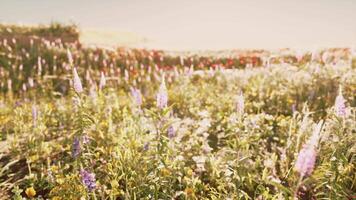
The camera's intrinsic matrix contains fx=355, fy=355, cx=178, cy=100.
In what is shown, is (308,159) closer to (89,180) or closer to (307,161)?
(307,161)

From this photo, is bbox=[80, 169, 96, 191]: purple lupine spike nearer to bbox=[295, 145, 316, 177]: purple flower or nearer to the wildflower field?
the wildflower field

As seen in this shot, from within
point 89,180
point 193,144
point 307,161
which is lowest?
point 193,144

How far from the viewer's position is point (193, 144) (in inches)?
169

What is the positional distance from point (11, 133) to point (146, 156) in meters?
3.17

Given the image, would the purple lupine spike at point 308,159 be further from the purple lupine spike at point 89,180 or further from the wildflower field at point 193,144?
the purple lupine spike at point 89,180

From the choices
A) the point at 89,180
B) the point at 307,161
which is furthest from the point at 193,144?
the point at 307,161

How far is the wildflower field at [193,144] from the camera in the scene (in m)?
3.09

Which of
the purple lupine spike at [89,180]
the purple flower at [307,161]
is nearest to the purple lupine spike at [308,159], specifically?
the purple flower at [307,161]

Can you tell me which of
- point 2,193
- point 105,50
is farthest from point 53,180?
point 105,50

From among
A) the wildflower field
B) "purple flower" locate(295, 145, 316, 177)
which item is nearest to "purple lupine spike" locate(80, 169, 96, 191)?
the wildflower field

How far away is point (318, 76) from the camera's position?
6543 millimetres

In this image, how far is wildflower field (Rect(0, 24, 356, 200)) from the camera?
122 inches

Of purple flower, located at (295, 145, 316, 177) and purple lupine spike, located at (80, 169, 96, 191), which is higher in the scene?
purple flower, located at (295, 145, 316, 177)

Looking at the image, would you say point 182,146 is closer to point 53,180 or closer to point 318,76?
point 53,180
